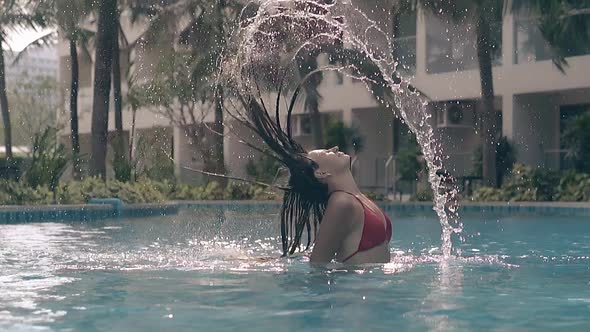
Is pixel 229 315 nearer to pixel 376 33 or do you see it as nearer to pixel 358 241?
pixel 358 241

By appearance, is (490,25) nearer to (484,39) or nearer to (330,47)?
(484,39)

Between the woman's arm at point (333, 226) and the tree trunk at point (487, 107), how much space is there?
14.4 meters

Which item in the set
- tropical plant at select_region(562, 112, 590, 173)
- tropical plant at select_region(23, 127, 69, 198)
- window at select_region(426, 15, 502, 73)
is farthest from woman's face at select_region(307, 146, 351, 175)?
window at select_region(426, 15, 502, 73)

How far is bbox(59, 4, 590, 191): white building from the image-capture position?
80.8 feet

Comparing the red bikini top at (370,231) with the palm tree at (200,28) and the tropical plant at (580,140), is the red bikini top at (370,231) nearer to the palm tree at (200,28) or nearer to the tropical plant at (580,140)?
the tropical plant at (580,140)

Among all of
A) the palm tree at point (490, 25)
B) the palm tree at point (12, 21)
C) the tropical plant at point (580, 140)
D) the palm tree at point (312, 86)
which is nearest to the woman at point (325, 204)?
the palm tree at point (490, 25)

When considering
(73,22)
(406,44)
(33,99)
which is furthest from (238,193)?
(33,99)

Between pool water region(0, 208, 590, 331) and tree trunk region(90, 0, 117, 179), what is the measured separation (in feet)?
29.3

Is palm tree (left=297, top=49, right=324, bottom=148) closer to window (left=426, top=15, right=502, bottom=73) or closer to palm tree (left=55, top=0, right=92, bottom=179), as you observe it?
window (left=426, top=15, right=502, bottom=73)

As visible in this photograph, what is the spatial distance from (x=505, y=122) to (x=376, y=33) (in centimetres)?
400

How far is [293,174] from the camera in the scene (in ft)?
26.7

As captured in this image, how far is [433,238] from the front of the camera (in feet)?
42.3

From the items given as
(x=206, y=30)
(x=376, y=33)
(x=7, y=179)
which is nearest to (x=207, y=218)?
A: (x=7, y=179)

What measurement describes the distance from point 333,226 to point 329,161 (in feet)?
1.94
